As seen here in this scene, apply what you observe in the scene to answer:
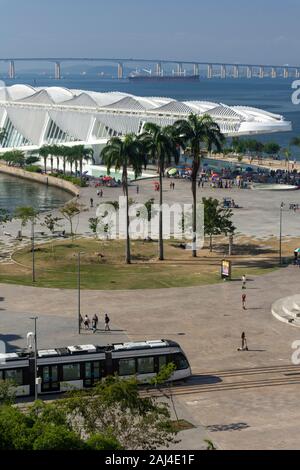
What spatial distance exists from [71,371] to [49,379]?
3.37 feet

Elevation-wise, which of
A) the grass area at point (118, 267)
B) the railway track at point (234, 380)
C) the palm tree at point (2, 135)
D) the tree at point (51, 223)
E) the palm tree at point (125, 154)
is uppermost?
the palm tree at point (2, 135)

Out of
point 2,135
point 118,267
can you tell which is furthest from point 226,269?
point 2,135

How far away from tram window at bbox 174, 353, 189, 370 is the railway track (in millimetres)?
748

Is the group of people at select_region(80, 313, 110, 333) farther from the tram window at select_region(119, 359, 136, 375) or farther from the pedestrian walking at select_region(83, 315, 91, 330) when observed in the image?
the tram window at select_region(119, 359, 136, 375)

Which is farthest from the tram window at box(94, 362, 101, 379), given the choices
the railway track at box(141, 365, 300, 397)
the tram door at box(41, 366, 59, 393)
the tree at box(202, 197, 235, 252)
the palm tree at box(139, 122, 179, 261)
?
the tree at box(202, 197, 235, 252)

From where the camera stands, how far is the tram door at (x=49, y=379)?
1527 inches

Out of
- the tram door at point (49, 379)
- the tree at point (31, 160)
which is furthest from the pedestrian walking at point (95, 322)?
the tree at point (31, 160)

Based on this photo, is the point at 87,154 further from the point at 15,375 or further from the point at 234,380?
the point at 15,375

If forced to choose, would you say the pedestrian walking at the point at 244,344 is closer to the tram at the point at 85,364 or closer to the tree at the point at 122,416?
the tram at the point at 85,364

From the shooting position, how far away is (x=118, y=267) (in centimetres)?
6425

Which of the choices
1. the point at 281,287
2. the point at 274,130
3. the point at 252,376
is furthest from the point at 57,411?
the point at 274,130

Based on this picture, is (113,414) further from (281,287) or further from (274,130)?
(274,130)

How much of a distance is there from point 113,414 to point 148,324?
19.5m

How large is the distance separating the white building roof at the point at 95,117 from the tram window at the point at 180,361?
87.7 metres
